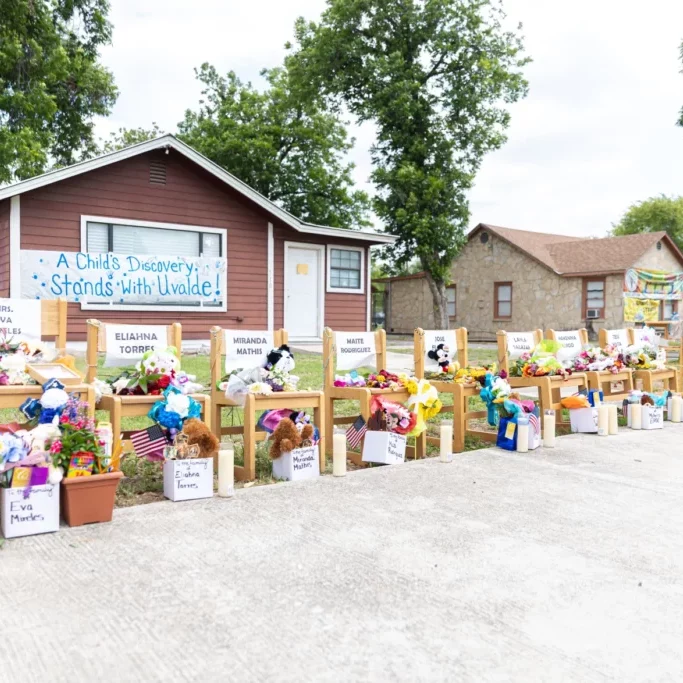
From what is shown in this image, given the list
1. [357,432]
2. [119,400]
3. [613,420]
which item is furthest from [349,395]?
[613,420]

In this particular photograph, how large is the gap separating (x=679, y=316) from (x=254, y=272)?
1902 cm

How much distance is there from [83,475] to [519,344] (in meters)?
4.44

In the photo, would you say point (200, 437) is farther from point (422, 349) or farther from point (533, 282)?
point (533, 282)

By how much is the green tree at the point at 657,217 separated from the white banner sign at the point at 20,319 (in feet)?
152

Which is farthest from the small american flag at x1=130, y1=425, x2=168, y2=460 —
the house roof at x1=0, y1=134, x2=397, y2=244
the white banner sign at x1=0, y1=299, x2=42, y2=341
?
the house roof at x1=0, y1=134, x2=397, y2=244

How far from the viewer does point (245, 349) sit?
4906 mm

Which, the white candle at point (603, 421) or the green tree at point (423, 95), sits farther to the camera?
the green tree at point (423, 95)

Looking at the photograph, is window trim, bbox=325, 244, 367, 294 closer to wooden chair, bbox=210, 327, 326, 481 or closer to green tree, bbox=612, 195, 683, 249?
wooden chair, bbox=210, 327, 326, 481

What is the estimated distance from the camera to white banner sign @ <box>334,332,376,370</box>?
17.7ft

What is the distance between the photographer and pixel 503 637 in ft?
7.32

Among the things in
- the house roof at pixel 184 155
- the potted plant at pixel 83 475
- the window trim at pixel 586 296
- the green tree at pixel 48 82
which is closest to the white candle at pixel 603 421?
the potted plant at pixel 83 475

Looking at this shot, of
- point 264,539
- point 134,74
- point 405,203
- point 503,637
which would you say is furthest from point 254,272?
point 134,74

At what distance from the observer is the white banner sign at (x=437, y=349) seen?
19.5 feet

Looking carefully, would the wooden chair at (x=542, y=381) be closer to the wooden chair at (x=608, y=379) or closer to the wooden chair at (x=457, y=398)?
the wooden chair at (x=608, y=379)
